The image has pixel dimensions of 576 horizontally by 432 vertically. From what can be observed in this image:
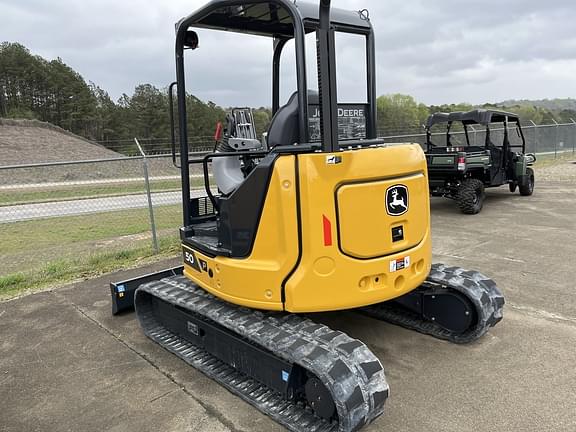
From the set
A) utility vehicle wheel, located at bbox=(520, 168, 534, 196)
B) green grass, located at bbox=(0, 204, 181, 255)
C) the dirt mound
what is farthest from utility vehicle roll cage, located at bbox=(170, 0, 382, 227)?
the dirt mound

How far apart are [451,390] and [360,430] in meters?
0.81

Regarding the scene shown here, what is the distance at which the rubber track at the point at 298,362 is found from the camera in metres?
2.79

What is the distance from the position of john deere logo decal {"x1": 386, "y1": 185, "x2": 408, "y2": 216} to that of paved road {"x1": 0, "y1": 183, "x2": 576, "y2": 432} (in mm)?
1268

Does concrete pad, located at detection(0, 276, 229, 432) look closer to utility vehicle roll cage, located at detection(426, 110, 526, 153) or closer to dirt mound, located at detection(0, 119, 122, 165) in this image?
utility vehicle roll cage, located at detection(426, 110, 526, 153)

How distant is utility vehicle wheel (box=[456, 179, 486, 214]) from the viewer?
10.0 m

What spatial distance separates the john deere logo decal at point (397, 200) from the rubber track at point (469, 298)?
3.43 ft

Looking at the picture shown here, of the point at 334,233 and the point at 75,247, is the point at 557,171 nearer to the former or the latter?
the point at 75,247

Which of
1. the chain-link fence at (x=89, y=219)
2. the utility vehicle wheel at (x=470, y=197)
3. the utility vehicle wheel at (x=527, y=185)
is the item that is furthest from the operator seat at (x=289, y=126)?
the utility vehicle wheel at (x=527, y=185)

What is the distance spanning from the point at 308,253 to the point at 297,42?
4.48 ft

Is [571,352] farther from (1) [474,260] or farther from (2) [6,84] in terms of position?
(2) [6,84]

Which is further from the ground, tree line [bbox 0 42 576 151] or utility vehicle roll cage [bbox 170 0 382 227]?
tree line [bbox 0 42 576 151]

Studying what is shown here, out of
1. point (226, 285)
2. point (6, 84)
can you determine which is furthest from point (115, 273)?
point (6, 84)

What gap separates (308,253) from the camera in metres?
3.15

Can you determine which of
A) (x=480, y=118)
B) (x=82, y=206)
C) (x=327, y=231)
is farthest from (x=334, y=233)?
(x=82, y=206)
